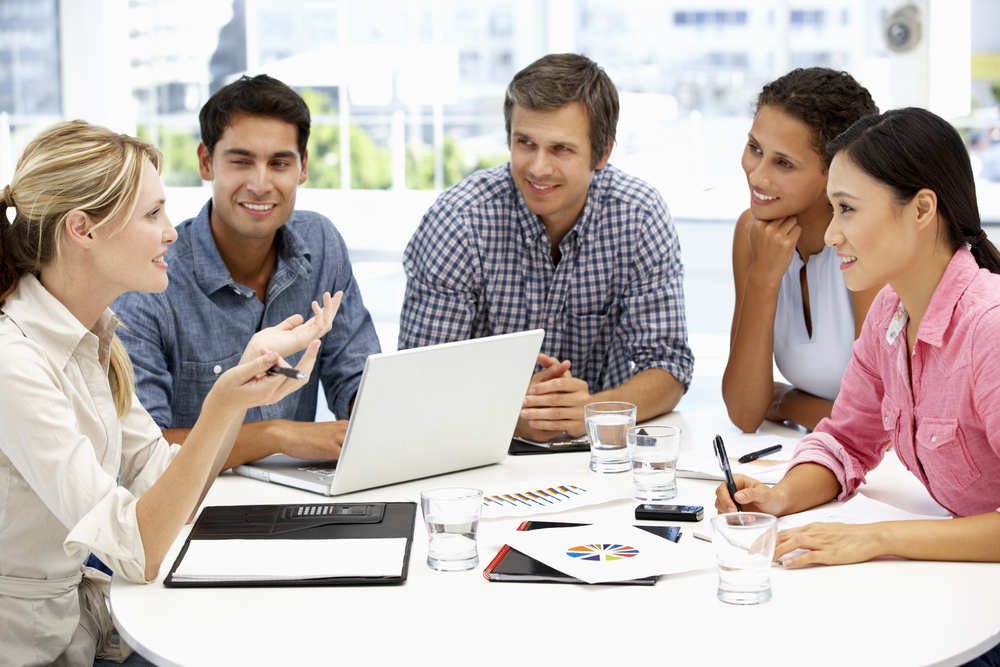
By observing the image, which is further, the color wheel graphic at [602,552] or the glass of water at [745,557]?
the color wheel graphic at [602,552]

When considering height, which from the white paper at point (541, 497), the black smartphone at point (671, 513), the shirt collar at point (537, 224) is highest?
the shirt collar at point (537, 224)

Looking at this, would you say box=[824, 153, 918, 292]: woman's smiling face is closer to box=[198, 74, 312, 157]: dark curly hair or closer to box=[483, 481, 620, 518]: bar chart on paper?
box=[483, 481, 620, 518]: bar chart on paper

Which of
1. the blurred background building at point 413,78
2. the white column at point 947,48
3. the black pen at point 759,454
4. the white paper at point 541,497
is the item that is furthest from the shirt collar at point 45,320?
the blurred background building at point 413,78

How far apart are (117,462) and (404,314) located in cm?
95

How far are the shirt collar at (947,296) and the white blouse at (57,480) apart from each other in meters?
1.14

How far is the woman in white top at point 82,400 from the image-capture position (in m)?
1.21

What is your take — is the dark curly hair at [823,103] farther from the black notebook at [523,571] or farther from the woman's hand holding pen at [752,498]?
the black notebook at [523,571]

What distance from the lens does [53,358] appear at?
→ 4.37 feet

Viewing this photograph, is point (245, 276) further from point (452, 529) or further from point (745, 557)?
point (745, 557)

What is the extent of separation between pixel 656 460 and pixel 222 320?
1.08 metres

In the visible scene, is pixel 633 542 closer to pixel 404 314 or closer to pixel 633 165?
pixel 404 314

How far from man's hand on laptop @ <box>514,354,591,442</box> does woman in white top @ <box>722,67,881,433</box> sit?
0.38 meters

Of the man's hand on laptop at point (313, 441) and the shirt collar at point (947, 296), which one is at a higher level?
the shirt collar at point (947, 296)

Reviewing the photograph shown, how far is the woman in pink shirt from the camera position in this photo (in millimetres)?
1344
